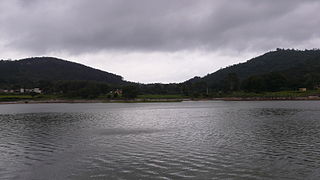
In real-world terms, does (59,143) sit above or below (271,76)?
below

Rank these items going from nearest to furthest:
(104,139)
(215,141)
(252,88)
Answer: (215,141), (104,139), (252,88)

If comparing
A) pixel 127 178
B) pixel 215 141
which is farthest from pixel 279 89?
pixel 127 178

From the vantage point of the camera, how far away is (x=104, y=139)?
100ft

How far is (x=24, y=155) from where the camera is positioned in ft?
75.8

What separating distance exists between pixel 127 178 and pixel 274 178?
814 cm

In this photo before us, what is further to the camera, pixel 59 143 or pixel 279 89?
pixel 279 89

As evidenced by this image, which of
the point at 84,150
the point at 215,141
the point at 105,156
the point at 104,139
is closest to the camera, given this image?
the point at 105,156

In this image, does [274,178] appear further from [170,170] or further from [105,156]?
[105,156]

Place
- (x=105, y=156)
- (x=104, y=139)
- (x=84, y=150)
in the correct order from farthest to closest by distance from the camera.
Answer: (x=104, y=139), (x=84, y=150), (x=105, y=156)

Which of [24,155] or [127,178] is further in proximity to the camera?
[24,155]

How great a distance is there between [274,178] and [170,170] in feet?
19.5

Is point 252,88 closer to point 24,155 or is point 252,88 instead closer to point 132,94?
point 132,94

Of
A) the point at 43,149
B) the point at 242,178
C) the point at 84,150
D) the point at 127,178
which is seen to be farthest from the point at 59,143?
the point at 242,178

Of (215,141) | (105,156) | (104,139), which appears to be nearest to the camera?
→ (105,156)
